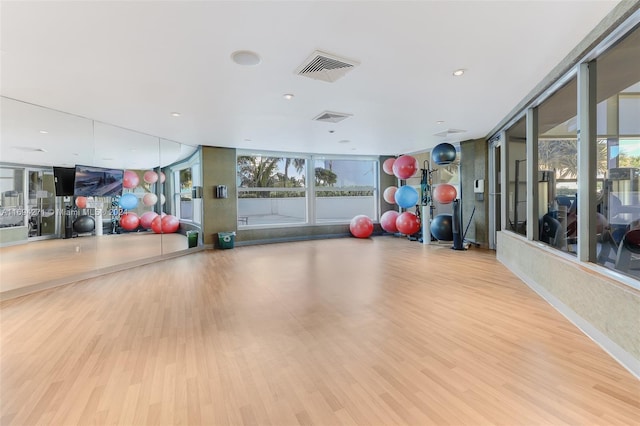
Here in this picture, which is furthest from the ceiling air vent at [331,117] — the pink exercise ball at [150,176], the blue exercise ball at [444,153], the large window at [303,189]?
the pink exercise ball at [150,176]

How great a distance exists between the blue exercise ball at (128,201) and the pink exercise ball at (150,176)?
495mm

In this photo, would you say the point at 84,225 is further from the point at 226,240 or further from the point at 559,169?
the point at 559,169

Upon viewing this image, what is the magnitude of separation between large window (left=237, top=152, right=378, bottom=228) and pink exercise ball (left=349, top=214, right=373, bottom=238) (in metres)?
0.68

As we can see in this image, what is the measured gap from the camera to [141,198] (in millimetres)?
7254

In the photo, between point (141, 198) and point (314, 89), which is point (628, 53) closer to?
point (314, 89)

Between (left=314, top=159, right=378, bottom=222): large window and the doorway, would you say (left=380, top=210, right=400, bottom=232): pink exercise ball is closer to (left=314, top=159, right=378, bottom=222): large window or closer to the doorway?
(left=314, top=159, right=378, bottom=222): large window

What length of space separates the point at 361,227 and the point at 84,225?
277 inches

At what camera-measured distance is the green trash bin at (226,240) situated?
8109mm

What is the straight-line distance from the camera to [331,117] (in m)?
5.40

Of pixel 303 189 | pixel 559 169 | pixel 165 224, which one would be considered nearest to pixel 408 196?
pixel 303 189

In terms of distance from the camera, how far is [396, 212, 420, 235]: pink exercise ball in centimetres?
842

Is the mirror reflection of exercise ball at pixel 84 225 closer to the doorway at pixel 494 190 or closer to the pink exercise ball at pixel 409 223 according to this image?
the pink exercise ball at pixel 409 223

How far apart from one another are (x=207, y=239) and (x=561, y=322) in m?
7.46

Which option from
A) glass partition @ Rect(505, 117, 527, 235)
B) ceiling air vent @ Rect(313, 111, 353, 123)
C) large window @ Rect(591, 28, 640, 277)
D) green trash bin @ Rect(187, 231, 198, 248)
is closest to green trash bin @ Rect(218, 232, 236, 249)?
green trash bin @ Rect(187, 231, 198, 248)
